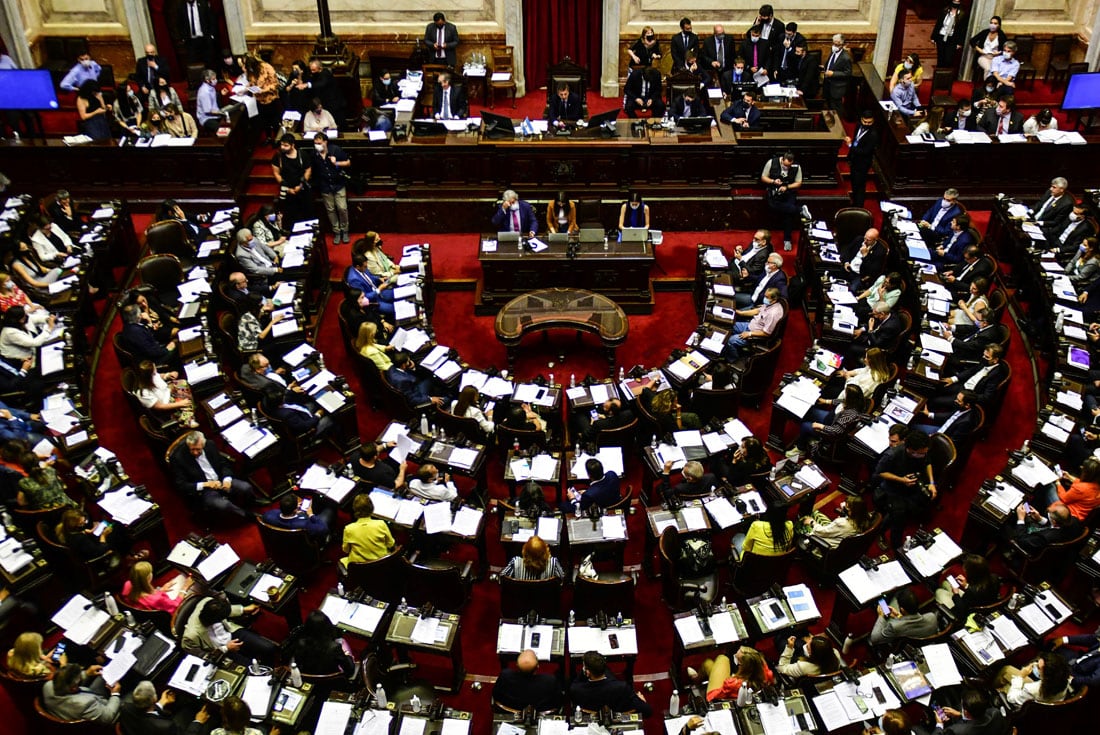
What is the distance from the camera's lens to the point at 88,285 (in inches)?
509

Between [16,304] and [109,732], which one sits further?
[16,304]

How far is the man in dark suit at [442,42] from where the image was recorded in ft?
58.4

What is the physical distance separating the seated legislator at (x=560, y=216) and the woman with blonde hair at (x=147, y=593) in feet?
25.0

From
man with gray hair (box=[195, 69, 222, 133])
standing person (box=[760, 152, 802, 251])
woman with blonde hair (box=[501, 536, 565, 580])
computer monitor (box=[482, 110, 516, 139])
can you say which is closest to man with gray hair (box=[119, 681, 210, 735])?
woman with blonde hair (box=[501, 536, 565, 580])

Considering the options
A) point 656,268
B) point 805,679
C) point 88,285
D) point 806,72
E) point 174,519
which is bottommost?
point 805,679

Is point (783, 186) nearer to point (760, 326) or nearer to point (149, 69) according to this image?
point (760, 326)

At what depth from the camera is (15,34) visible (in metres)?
18.3

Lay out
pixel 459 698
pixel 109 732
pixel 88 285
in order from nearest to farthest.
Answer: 1. pixel 109 732
2. pixel 459 698
3. pixel 88 285

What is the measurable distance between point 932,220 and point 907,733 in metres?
8.77

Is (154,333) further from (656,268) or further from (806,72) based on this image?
(806,72)

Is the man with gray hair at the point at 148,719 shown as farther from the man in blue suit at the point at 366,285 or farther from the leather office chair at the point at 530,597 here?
the man in blue suit at the point at 366,285

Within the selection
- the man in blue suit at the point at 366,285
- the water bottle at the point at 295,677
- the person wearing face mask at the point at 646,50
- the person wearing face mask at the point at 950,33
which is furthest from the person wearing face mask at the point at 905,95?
the water bottle at the point at 295,677

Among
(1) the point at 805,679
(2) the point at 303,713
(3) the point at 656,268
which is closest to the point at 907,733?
(1) the point at 805,679

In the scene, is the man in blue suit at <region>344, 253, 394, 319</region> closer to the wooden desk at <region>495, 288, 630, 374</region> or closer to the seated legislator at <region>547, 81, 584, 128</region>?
the wooden desk at <region>495, 288, 630, 374</region>
